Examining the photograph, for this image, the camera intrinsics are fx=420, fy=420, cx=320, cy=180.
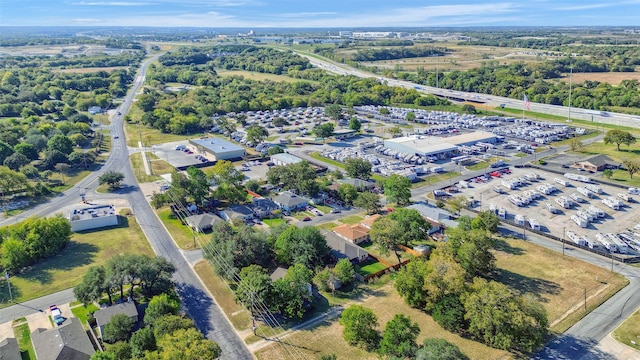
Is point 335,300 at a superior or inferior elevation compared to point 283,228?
inferior

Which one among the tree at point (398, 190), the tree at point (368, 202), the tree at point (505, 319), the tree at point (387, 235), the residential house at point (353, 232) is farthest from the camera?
the tree at point (398, 190)

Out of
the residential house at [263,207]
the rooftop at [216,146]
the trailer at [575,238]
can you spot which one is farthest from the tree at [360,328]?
the rooftop at [216,146]

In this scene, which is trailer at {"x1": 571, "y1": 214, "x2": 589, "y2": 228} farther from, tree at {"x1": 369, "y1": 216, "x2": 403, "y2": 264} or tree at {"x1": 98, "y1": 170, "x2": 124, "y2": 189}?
tree at {"x1": 98, "y1": 170, "x2": 124, "y2": 189}

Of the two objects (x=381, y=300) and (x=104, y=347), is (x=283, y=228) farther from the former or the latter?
(x=104, y=347)

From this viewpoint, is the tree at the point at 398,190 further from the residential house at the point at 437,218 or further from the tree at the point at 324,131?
the tree at the point at 324,131

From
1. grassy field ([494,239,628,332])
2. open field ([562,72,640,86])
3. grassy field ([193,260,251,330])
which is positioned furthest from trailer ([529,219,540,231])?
open field ([562,72,640,86])

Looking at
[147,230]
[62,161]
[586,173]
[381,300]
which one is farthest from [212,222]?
[586,173]
